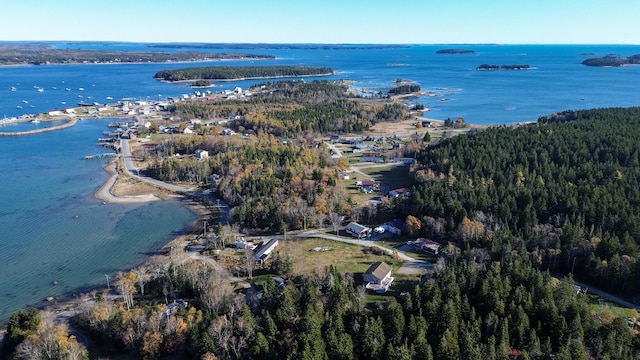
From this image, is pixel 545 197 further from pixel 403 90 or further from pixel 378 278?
pixel 403 90

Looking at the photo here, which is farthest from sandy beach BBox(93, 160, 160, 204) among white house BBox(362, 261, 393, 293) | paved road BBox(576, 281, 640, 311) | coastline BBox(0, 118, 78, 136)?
paved road BBox(576, 281, 640, 311)

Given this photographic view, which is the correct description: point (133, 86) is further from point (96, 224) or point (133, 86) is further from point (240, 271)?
point (240, 271)

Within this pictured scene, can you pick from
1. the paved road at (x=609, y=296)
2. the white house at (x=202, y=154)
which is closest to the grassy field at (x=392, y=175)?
the white house at (x=202, y=154)

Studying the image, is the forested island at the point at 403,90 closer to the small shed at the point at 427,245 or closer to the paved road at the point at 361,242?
the paved road at the point at 361,242

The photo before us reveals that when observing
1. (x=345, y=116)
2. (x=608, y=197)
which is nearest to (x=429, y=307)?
(x=608, y=197)

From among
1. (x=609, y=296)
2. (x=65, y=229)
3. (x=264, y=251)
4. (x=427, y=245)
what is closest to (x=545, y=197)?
(x=609, y=296)

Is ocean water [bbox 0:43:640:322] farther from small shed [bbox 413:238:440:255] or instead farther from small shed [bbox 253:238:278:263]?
small shed [bbox 413:238:440:255]
